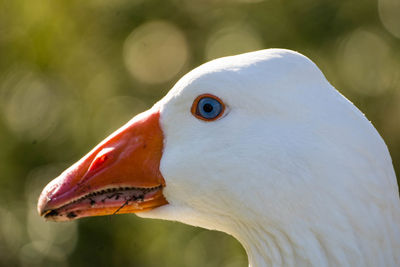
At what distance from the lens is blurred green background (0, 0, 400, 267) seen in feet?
25.1

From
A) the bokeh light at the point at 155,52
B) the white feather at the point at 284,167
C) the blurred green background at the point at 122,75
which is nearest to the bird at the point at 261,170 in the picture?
the white feather at the point at 284,167

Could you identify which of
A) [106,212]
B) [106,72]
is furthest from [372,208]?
[106,72]

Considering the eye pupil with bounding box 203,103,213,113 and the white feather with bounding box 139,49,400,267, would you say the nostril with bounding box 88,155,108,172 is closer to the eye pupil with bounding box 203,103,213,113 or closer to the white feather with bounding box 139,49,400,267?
the white feather with bounding box 139,49,400,267

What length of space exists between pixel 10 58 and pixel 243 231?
6313mm

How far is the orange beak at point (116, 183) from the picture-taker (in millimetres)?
3232

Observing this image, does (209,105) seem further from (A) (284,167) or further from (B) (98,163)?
(B) (98,163)

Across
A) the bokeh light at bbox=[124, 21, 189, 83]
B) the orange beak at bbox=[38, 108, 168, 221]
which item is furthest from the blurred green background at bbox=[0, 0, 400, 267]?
the orange beak at bbox=[38, 108, 168, 221]

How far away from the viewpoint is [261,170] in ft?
9.68

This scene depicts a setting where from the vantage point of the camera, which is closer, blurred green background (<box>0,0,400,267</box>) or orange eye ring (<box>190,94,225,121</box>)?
orange eye ring (<box>190,94,225,121</box>)

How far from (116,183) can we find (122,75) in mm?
5239

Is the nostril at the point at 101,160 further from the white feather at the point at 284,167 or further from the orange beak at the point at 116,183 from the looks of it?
the white feather at the point at 284,167

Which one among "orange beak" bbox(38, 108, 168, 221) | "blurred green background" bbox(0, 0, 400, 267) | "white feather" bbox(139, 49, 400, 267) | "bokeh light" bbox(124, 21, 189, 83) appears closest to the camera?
"white feather" bbox(139, 49, 400, 267)

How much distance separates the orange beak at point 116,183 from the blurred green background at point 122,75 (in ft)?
14.7

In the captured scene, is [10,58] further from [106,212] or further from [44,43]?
[106,212]
